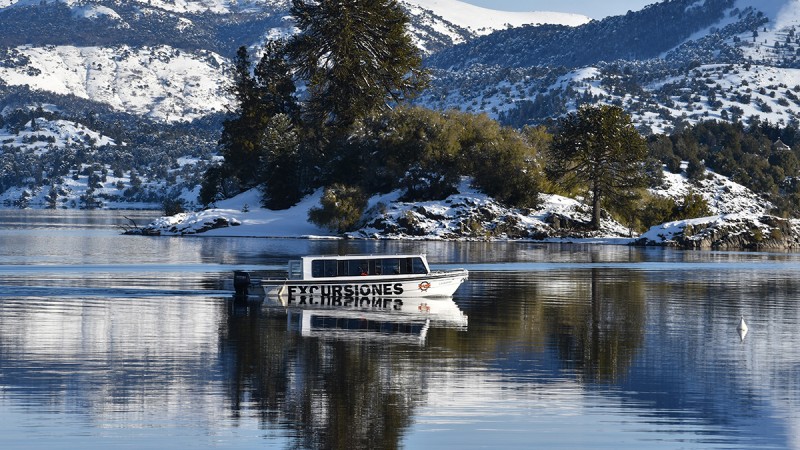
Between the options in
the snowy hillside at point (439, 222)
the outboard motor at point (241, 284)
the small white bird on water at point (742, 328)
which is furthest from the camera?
the snowy hillside at point (439, 222)

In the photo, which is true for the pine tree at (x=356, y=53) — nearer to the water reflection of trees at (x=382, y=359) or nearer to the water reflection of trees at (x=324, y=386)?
the water reflection of trees at (x=382, y=359)

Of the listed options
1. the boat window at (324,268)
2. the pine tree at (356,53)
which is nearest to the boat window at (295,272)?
the boat window at (324,268)

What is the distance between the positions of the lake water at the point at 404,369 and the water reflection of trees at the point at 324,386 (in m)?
0.06

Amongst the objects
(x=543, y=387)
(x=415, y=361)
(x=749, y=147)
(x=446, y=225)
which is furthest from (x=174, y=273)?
(x=749, y=147)

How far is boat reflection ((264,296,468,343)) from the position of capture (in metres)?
30.9

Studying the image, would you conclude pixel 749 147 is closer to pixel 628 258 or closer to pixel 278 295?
pixel 628 258

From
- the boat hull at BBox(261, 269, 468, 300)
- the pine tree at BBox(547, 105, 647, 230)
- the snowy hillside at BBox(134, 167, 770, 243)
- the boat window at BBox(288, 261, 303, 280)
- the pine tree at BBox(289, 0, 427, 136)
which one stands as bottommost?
the boat hull at BBox(261, 269, 468, 300)

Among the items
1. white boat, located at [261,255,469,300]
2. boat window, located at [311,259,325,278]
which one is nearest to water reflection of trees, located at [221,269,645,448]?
white boat, located at [261,255,469,300]

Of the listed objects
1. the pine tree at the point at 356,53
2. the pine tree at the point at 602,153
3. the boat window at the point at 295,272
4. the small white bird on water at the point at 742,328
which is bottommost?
the small white bird on water at the point at 742,328

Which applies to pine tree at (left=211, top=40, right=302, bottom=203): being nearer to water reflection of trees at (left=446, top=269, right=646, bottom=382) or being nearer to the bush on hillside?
the bush on hillside

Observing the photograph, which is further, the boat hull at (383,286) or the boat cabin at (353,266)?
the boat cabin at (353,266)

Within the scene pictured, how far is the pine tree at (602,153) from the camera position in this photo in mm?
87875

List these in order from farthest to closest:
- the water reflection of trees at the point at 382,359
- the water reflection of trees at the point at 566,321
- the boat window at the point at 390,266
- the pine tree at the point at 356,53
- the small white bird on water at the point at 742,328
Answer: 1. the pine tree at the point at 356,53
2. the boat window at the point at 390,266
3. the small white bird on water at the point at 742,328
4. the water reflection of trees at the point at 566,321
5. the water reflection of trees at the point at 382,359

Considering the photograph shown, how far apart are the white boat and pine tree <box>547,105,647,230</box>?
4929 cm
